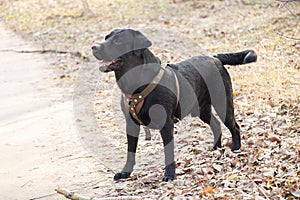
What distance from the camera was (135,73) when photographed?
4.89 meters

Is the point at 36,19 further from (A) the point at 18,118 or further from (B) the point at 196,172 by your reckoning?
(B) the point at 196,172

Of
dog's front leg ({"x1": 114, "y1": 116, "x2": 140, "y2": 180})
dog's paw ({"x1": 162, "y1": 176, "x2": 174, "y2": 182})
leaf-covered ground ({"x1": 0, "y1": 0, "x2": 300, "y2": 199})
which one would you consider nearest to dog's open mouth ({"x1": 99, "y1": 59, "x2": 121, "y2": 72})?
leaf-covered ground ({"x1": 0, "y1": 0, "x2": 300, "y2": 199})

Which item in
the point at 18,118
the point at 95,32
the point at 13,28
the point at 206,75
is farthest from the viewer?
the point at 13,28

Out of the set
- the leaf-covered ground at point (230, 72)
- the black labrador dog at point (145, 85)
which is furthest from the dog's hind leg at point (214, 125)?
the black labrador dog at point (145, 85)

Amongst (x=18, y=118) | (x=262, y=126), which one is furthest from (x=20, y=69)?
(x=262, y=126)

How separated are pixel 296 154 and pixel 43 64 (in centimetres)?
843

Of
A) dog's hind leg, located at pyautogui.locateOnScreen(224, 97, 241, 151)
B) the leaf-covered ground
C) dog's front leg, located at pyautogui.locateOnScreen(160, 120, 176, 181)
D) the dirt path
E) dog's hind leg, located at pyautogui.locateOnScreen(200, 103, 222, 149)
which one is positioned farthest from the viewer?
dog's hind leg, located at pyautogui.locateOnScreen(200, 103, 222, 149)

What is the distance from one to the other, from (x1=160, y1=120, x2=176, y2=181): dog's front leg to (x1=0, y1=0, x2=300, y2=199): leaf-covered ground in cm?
11

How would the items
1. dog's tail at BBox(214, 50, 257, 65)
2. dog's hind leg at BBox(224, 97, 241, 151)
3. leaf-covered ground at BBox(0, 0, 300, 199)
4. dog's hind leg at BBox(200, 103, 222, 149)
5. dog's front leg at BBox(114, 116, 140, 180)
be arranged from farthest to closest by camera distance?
dog's hind leg at BBox(200, 103, 222, 149) → dog's hind leg at BBox(224, 97, 241, 151) → dog's tail at BBox(214, 50, 257, 65) → dog's front leg at BBox(114, 116, 140, 180) → leaf-covered ground at BBox(0, 0, 300, 199)

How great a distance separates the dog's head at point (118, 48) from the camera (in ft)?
15.7

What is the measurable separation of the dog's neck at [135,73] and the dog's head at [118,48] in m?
0.06

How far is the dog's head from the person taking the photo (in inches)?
188

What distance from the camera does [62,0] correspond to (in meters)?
21.0

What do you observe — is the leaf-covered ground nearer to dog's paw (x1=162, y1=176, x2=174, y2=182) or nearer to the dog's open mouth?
dog's paw (x1=162, y1=176, x2=174, y2=182)
